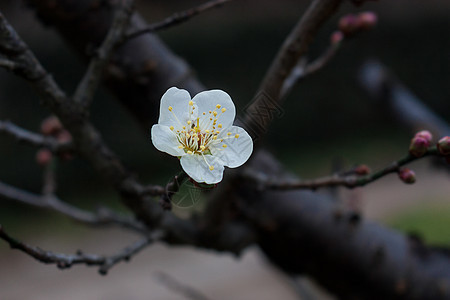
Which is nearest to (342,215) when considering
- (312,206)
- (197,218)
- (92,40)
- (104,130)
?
(312,206)

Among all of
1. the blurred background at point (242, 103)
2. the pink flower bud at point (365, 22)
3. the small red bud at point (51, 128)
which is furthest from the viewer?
the blurred background at point (242, 103)

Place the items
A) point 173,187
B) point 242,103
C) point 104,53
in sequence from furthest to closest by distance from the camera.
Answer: point 242,103, point 104,53, point 173,187

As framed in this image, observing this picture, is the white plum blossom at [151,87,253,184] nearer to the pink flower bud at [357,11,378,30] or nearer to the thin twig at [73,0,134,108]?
the thin twig at [73,0,134,108]

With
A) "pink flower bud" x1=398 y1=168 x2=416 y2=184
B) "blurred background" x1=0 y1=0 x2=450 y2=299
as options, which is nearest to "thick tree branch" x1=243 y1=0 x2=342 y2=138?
"pink flower bud" x1=398 y1=168 x2=416 y2=184

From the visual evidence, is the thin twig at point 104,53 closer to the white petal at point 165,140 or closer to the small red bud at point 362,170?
the white petal at point 165,140

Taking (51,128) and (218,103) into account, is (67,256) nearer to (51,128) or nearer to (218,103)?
(218,103)

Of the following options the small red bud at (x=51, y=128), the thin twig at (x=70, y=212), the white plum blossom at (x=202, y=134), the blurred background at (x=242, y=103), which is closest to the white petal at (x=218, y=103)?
the white plum blossom at (x=202, y=134)

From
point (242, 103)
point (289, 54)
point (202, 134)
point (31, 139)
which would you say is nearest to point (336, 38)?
point (289, 54)
